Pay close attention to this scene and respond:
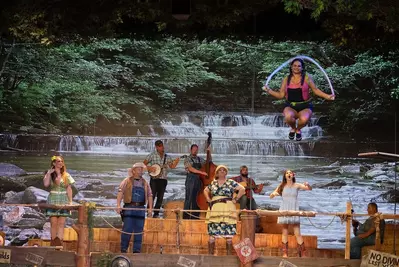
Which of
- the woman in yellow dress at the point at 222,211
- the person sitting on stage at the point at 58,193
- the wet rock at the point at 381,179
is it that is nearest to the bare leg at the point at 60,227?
the person sitting on stage at the point at 58,193

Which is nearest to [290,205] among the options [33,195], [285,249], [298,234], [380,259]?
[298,234]

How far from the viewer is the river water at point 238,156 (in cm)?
1293

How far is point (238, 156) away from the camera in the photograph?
42.6ft

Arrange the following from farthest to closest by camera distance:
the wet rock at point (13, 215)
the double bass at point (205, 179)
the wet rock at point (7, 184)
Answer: the wet rock at point (7, 184), the wet rock at point (13, 215), the double bass at point (205, 179)

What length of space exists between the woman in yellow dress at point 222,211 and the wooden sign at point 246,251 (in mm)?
290

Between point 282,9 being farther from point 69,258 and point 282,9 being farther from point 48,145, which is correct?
point 69,258

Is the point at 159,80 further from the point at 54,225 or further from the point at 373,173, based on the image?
the point at 54,225

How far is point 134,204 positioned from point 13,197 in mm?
3893

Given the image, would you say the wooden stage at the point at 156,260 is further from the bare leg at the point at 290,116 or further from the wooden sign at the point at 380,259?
the bare leg at the point at 290,116

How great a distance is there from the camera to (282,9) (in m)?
13.0

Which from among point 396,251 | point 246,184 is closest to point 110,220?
point 246,184

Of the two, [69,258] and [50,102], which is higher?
[50,102]

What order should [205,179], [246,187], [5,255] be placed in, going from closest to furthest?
[5,255]
[246,187]
[205,179]

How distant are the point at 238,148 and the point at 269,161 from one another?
1.65ft
